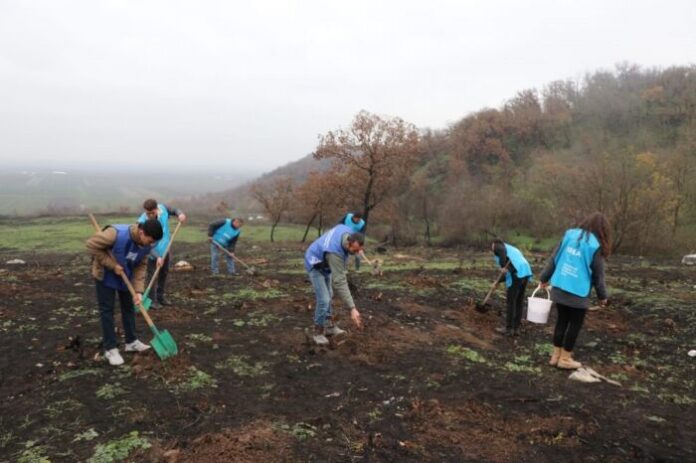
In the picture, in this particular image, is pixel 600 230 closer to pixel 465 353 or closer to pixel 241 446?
pixel 465 353

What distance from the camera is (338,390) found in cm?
559

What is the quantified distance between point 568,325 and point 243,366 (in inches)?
161

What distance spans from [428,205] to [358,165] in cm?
1448

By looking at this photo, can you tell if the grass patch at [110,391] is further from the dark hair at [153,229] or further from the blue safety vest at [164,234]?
the blue safety vest at [164,234]

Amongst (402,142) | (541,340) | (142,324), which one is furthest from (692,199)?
(142,324)

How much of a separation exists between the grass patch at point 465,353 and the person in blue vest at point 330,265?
1.44 meters

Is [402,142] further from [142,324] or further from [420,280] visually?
[142,324]

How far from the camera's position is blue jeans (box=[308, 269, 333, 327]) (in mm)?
6867

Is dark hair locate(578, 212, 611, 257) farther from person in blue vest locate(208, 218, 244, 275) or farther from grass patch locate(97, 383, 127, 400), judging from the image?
person in blue vest locate(208, 218, 244, 275)

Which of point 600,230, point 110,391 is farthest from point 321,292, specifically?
point 600,230

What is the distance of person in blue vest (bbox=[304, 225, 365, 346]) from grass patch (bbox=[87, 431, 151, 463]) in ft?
9.25

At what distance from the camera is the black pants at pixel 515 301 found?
7.66m

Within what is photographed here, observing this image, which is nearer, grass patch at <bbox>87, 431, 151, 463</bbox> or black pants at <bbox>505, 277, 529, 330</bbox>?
grass patch at <bbox>87, 431, 151, 463</bbox>

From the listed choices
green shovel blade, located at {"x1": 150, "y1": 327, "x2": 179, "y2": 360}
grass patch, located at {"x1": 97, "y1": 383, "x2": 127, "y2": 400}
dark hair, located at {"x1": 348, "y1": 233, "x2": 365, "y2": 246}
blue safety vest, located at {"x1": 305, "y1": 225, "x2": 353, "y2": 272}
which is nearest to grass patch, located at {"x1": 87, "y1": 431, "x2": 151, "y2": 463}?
grass patch, located at {"x1": 97, "y1": 383, "x2": 127, "y2": 400}
